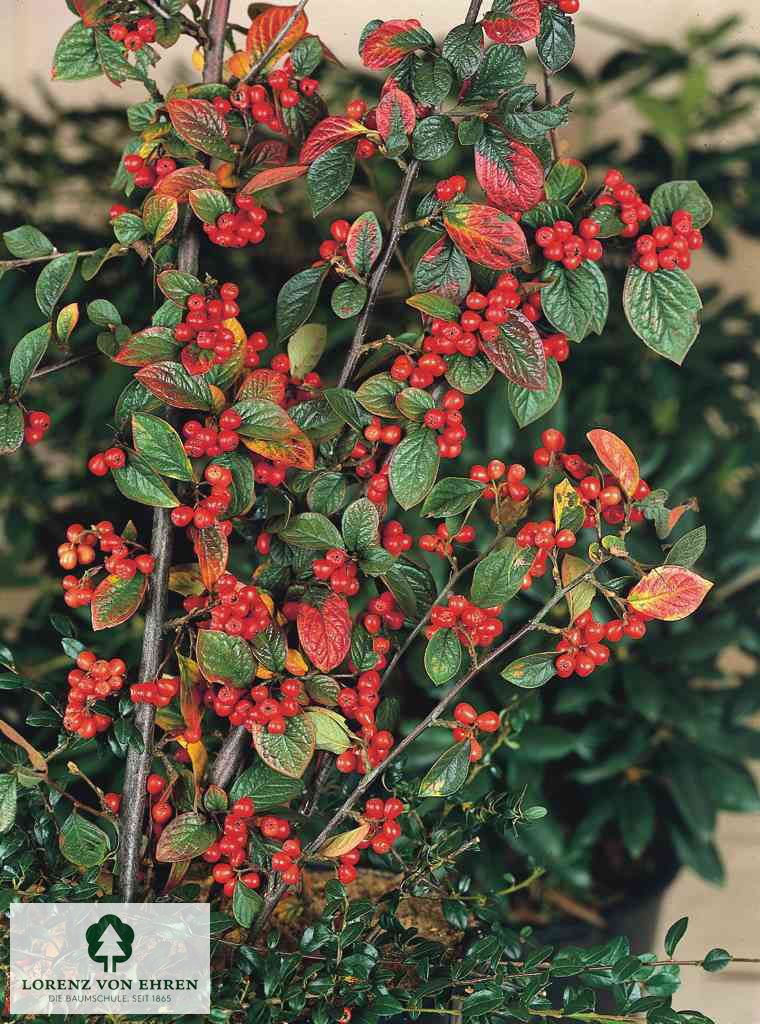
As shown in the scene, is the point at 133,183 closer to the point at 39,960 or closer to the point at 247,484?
the point at 247,484

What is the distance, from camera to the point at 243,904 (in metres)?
0.51

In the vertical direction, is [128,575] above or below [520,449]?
above

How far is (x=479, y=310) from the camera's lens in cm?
48

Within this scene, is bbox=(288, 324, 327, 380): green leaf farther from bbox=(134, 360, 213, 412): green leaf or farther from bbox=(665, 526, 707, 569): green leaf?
bbox=(665, 526, 707, 569): green leaf

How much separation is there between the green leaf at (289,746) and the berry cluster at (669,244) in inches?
10.2

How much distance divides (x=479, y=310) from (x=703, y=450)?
73cm

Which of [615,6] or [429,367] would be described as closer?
[429,367]

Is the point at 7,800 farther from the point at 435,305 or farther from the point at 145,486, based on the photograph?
the point at 435,305

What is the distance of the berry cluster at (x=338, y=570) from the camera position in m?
0.48

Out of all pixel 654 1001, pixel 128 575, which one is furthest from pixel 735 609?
pixel 128 575

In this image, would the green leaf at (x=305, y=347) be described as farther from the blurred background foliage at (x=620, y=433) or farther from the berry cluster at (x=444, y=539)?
the blurred background foliage at (x=620, y=433)

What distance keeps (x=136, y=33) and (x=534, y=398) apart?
0.84 ft

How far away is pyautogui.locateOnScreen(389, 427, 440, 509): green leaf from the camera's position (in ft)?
1.54

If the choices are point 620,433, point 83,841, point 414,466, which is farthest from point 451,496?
point 620,433
